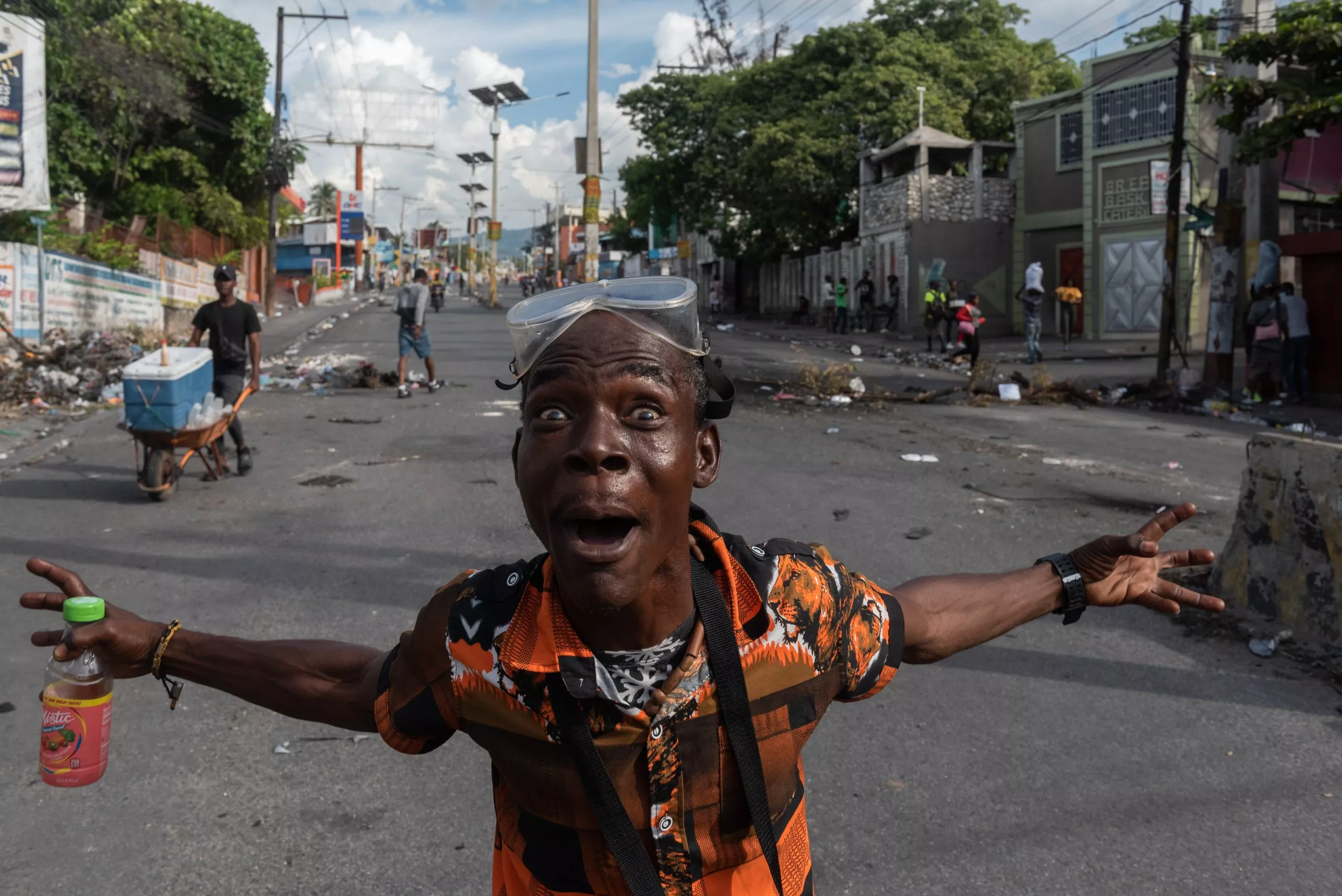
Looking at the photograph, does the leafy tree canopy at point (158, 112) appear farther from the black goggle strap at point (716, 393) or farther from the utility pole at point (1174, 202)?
the black goggle strap at point (716, 393)

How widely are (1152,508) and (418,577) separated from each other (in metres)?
5.11

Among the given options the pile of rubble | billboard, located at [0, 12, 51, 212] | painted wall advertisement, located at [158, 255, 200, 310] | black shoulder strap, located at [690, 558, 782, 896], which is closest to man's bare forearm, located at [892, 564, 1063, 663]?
black shoulder strap, located at [690, 558, 782, 896]

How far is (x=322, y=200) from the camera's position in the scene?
315 ft

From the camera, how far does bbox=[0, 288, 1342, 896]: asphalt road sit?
3234 mm

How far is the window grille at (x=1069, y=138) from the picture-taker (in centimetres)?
2861

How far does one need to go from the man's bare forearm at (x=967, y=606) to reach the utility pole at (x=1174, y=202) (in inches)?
594

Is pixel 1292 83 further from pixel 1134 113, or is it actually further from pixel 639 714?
pixel 1134 113

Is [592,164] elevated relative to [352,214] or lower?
lower

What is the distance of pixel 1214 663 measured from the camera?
4.89 m

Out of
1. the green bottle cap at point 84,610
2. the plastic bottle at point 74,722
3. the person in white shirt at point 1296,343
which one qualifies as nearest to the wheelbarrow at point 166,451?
the plastic bottle at point 74,722

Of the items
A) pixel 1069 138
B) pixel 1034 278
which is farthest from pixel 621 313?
pixel 1069 138

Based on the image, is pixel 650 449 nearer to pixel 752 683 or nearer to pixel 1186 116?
pixel 752 683

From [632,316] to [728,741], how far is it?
0.57 meters

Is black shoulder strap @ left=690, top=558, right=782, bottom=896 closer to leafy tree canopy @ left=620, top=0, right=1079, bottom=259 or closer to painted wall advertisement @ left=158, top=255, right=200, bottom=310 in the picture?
painted wall advertisement @ left=158, top=255, right=200, bottom=310
